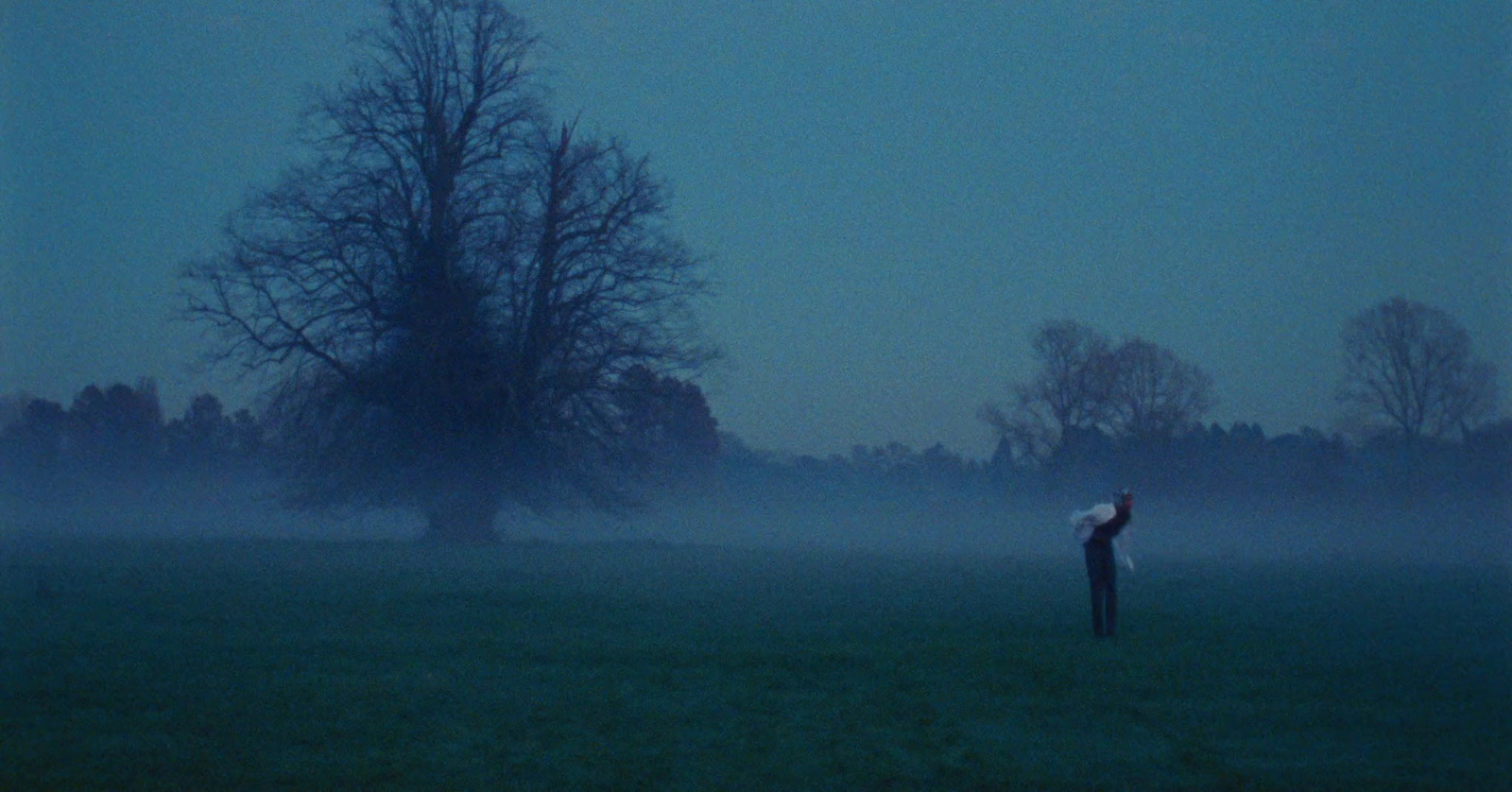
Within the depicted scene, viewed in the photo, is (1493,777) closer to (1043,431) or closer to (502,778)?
(502,778)

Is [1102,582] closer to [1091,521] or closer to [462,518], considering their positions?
[1091,521]

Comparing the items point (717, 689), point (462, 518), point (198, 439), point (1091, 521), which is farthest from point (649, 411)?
point (198, 439)

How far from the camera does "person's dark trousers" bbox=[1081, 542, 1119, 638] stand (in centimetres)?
1702

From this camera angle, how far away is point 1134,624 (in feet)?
61.3

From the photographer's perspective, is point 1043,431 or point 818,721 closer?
point 818,721

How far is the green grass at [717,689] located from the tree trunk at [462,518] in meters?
17.0

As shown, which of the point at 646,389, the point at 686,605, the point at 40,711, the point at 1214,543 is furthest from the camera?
the point at 1214,543

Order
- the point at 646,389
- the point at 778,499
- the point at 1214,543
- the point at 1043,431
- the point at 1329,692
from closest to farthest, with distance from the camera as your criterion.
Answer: the point at 1329,692 < the point at 646,389 < the point at 1214,543 < the point at 1043,431 < the point at 778,499

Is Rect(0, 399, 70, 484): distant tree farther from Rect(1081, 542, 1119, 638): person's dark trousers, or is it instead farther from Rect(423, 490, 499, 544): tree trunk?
Rect(1081, 542, 1119, 638): person's dark trousers

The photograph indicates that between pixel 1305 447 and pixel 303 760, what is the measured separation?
82326 mm

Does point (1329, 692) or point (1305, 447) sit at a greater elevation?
point (1305, 447)

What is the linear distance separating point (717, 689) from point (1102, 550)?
646cm

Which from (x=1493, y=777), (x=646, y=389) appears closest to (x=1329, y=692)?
(x=1493, y=777)

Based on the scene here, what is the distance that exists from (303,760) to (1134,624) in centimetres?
1244
